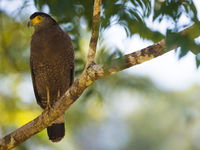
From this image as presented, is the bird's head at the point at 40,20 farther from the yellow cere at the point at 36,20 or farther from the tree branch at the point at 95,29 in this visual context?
the tree branch at the point at 95,29

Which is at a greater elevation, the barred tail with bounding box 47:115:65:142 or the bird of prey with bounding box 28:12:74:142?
the bird of prey with bounding box 28:12:74:142

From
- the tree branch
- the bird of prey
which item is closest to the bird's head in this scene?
the bird of prey

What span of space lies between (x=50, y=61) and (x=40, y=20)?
71 cm

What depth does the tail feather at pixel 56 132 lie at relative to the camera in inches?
185

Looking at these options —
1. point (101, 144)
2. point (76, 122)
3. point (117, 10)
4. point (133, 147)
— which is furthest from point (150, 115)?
point (117, 10)

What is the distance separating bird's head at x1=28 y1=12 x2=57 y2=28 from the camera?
452 cm

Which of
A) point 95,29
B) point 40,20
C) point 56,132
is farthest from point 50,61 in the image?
point 95,29

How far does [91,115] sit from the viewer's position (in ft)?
29.3

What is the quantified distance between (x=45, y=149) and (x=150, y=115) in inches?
351

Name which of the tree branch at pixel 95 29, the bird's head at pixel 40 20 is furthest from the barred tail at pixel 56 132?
the tree branch at pixel 95 29

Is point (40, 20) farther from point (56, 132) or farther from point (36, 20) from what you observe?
point (56, 132)

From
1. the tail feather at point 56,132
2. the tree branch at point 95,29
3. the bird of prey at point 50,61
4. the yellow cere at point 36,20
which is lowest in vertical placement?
the tail feather at point 56,132

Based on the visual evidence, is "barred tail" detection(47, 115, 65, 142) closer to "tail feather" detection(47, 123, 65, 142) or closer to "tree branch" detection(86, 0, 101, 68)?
"tail feather" detection(47, 123, 65, 142)

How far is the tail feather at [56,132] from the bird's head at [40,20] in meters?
1.39
